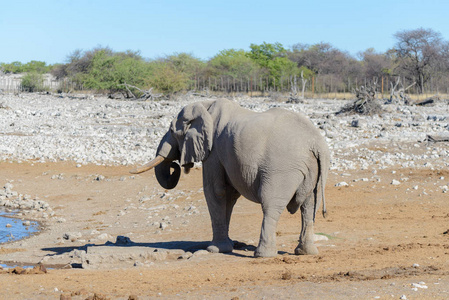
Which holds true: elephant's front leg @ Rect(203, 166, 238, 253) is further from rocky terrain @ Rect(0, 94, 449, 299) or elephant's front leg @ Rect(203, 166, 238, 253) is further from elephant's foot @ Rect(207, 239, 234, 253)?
rocky terrain @ Rect(0, 94, 449, 299)

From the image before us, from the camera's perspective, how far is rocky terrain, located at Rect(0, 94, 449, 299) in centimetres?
641

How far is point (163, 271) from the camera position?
7.32 meters

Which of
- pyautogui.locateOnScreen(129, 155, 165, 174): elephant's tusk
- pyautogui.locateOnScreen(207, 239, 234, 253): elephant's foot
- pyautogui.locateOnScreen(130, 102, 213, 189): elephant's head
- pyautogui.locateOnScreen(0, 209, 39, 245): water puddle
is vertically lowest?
pyautogui.locateOnScreen(0, 209, 39, 245): water puddle

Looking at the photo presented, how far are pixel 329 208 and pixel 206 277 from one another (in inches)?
225

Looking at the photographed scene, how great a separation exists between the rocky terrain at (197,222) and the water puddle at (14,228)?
24 centimetres

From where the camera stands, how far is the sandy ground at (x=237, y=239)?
6191 millimetres

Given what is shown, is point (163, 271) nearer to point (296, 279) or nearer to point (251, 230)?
point (296, 279)

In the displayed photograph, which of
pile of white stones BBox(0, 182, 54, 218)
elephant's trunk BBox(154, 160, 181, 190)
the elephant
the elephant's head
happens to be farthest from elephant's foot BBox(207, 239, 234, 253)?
pile of white stones BBox(0, 182, 54, 218)

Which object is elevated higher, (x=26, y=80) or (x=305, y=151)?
(x=26, y=80)

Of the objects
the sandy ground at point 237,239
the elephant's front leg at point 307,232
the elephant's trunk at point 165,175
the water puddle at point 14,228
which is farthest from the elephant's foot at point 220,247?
the water puddle at point 14,228

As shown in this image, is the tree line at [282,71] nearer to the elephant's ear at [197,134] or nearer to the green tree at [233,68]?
the green tree at [233,68]

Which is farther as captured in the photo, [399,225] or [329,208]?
[329,208]

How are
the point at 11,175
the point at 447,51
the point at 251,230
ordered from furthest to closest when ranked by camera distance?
1. the point at 447,51
2. the point at 11,175
3. the point at 251,230

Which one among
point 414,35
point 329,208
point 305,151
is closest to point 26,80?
point 414,35
